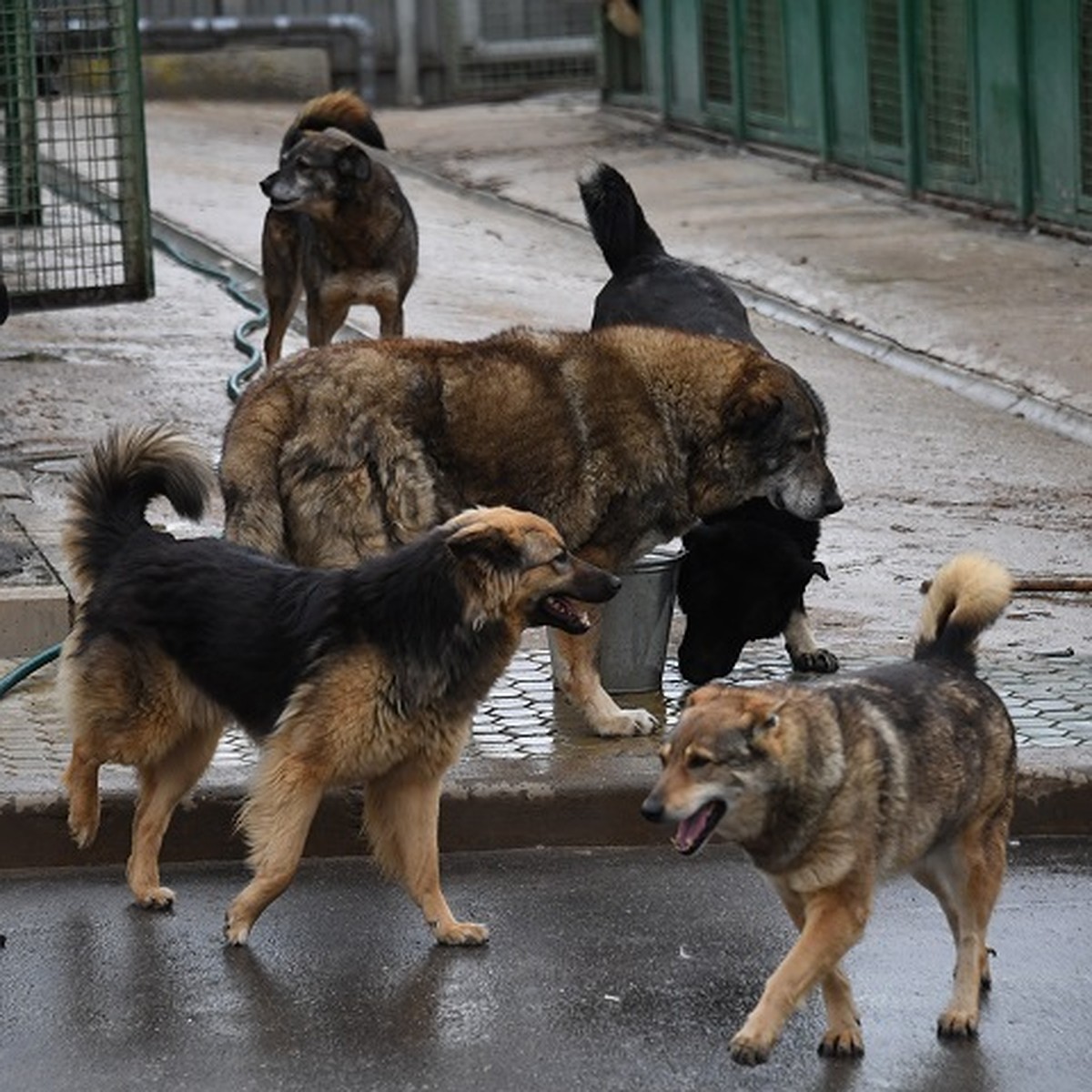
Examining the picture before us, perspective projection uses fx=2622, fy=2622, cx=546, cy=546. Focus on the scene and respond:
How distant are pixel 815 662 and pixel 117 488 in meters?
2.69

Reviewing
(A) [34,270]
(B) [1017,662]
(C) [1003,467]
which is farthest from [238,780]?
(A) [34,270]

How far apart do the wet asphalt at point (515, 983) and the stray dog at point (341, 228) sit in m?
5.66

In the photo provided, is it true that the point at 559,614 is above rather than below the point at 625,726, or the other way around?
above

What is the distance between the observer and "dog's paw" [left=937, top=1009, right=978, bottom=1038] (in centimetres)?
611

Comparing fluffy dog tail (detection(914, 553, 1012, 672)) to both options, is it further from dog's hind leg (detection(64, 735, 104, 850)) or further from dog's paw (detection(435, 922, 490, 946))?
dog's hind leg (detection(64, 735, 104, 850))

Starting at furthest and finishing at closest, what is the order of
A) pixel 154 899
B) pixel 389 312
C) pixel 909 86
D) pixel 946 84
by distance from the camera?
1. pixel 909 86
2. pixel 946 84
3. pixel 389 312
4. pixel 154 899

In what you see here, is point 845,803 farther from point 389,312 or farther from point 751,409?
point 389,312

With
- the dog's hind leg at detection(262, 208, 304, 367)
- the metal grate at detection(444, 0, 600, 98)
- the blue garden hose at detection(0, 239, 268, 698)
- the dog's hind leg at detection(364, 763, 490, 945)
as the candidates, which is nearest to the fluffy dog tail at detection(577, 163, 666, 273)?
the blue garden hose at detection(0, 239, 268, 698)

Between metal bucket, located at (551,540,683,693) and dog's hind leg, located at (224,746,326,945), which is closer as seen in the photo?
dog's hind leg, located at (224,746,326,945)

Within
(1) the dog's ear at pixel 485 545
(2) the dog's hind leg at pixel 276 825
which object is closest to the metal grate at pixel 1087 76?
(1) the dog's ear at pixel 485 545

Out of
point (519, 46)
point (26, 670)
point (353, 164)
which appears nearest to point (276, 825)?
point (26, 670)

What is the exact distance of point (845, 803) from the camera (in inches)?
236

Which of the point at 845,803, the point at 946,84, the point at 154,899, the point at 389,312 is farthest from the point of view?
the point at 946,84

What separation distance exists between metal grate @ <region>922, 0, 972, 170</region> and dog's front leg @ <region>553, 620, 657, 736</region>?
11227mm
